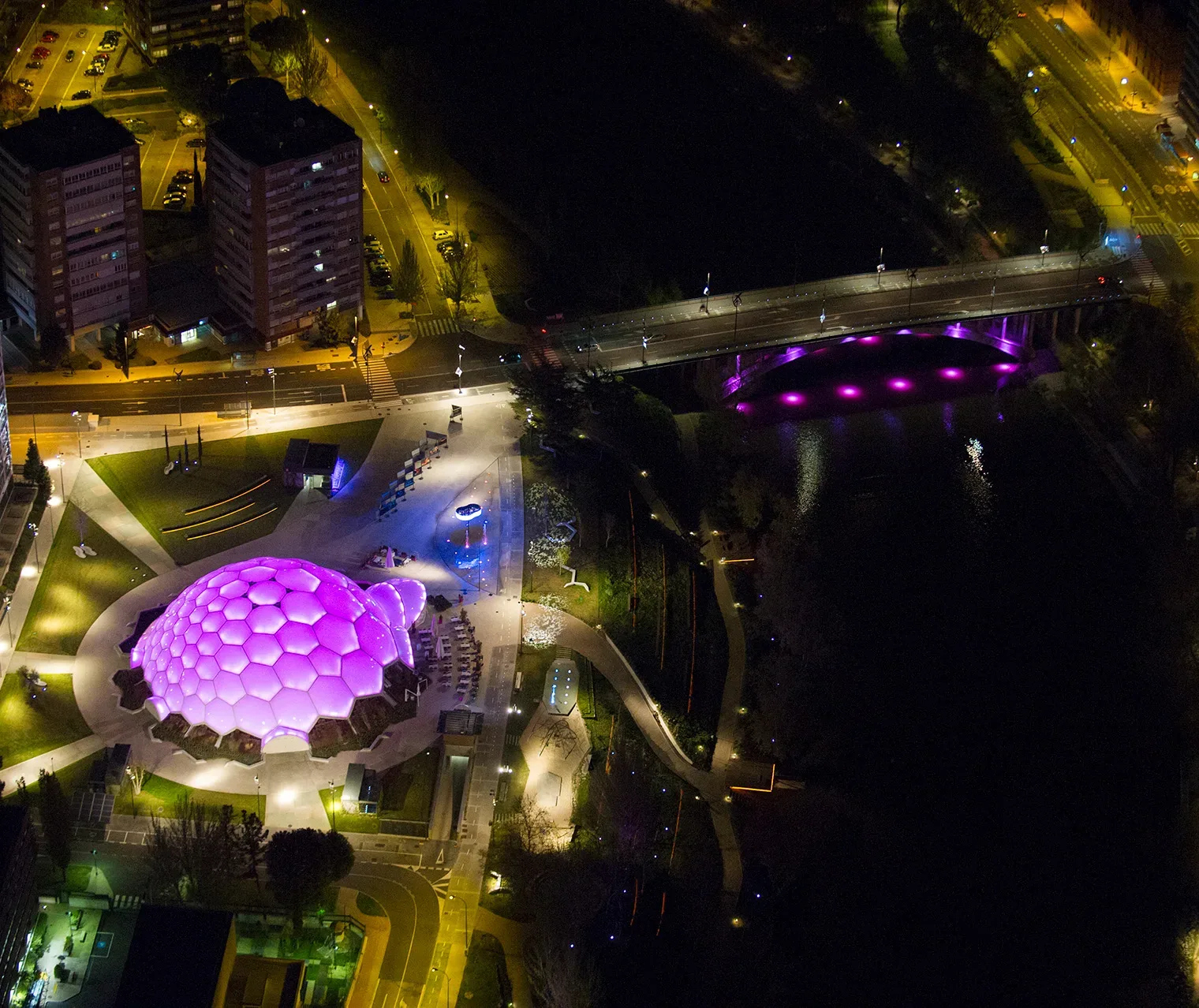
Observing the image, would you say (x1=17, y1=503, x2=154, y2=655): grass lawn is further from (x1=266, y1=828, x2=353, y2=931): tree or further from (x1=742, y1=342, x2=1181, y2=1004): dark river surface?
(x1=742, y1=342, x2=1181, y2=1004): dark river surface

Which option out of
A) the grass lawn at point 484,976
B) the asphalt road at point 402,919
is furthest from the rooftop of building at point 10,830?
the grass lawn at point 484,976

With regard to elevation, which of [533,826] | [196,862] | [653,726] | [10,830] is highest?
[653,726]

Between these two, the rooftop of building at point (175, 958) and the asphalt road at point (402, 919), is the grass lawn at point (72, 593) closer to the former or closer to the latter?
the asphalt road at point (402, 919)

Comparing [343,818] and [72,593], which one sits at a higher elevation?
[72,593]

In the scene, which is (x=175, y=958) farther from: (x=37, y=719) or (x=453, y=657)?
(x=453, y=657)

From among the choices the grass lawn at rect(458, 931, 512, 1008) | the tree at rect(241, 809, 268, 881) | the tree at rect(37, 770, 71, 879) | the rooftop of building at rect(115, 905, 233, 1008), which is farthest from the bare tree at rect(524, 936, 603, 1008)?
the tree at rect(37, 770, 71, 879)

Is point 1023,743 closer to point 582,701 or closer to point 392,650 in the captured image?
point 582,701

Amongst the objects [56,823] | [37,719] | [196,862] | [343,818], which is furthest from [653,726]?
[37,719]
